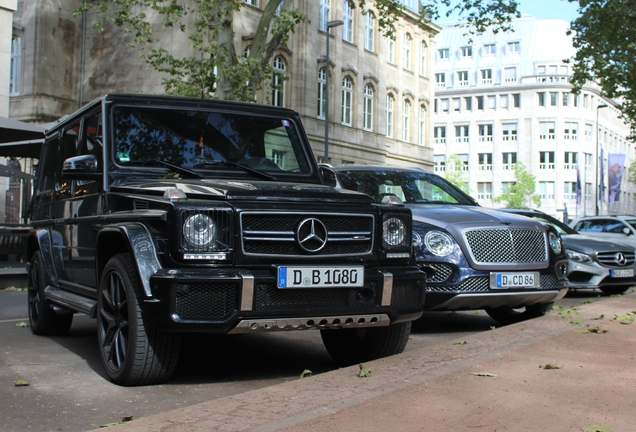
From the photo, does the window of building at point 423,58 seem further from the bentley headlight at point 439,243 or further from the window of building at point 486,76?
the window of building at point 486,76

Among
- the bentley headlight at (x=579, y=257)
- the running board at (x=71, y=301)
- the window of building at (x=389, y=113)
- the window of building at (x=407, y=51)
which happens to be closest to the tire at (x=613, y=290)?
the bentley headlight at (x=579, y=257)

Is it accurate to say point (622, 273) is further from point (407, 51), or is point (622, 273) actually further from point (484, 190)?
point (484, 190)

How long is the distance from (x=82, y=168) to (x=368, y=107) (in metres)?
44.4

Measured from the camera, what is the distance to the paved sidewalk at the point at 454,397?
4195 mm

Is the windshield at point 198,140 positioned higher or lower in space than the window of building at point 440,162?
lower

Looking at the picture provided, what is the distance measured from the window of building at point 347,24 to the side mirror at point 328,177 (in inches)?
1614

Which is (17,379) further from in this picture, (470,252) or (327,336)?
(470,252)

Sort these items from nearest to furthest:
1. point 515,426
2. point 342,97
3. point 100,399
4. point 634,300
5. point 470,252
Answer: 1. point 515,426
2. point 100,399
3. point 470,252
4. point 634,300
5. point 342,97

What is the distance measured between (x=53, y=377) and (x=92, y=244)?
1044mm

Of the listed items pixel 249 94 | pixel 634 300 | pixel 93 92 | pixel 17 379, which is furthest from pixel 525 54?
pixel 17 379

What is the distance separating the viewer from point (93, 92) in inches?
1539

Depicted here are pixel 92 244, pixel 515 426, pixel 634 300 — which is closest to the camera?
pixel 515 426

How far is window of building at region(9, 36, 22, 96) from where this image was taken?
37.9 meters

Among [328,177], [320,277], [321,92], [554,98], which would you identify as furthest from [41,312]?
[554,98]
